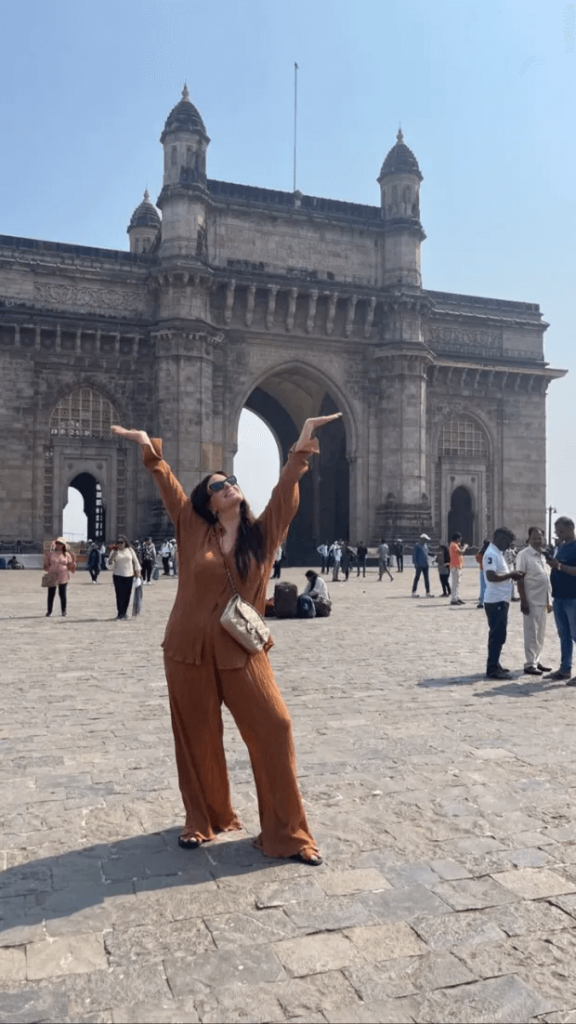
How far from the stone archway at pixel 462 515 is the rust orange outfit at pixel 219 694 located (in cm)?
3168

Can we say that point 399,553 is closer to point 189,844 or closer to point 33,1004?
point 189,844

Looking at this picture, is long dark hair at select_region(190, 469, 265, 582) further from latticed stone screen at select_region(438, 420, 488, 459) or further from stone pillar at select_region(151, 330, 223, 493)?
latticed stone screen at select_region(438, 420, 488, 459)

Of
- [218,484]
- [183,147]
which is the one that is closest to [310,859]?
[218,484]

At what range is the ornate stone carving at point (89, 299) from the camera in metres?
27.8

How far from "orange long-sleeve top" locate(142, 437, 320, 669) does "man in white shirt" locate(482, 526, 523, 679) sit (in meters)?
4.58

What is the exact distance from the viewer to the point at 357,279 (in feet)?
102

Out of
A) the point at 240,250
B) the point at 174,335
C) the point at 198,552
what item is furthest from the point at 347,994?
the point at 240,250

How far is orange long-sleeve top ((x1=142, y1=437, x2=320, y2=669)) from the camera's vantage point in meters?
3.51

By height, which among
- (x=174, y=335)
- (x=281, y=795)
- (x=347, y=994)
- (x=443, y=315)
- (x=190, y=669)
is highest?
(x=443, y=315)

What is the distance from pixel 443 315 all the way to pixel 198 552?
103 ft

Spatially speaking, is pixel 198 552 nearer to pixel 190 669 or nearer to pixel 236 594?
pixel 236 594

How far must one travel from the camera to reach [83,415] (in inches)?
1125

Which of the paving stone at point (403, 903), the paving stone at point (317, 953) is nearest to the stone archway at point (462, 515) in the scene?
the paving stone at point (403, 903)

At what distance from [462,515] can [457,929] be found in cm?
3326
